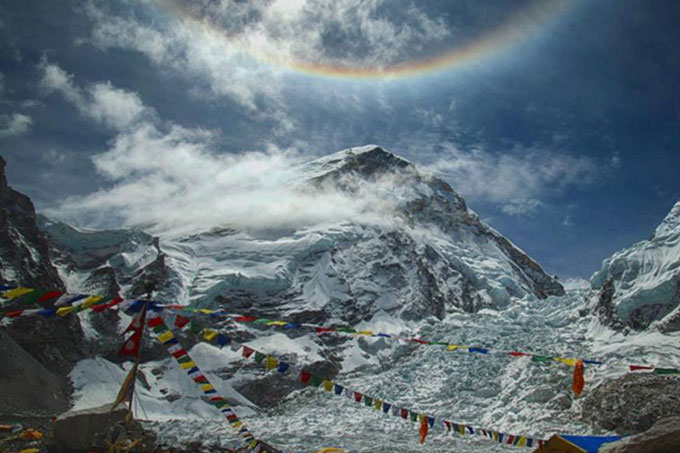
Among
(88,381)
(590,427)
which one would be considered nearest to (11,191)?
(88,381)

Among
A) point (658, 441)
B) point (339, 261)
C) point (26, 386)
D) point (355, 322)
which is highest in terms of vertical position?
point (339, 261)

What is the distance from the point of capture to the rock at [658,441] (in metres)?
10.2

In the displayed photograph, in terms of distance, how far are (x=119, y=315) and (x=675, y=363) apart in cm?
7781

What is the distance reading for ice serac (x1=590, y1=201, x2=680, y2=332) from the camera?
58125 millimetres

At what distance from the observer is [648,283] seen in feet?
202

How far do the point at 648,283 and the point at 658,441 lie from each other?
199 ft

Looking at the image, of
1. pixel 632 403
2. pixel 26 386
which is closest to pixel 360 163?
pixel 26 386

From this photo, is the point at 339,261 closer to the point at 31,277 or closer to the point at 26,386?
the point at 31,277

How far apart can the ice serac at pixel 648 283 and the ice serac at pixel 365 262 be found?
43312 mm

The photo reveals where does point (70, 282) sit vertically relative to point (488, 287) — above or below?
below

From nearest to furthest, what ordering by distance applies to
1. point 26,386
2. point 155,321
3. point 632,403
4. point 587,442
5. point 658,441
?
point 658,441 → point 155,321 → point 587,442 → point 632,403 → point 26,386

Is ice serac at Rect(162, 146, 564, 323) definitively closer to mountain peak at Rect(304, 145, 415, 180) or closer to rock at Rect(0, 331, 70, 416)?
mountain peak at Rect(304, 145, 415, 180)

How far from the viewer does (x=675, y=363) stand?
48.5 metres

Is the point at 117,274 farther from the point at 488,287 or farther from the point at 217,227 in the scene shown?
the point at 488,287
